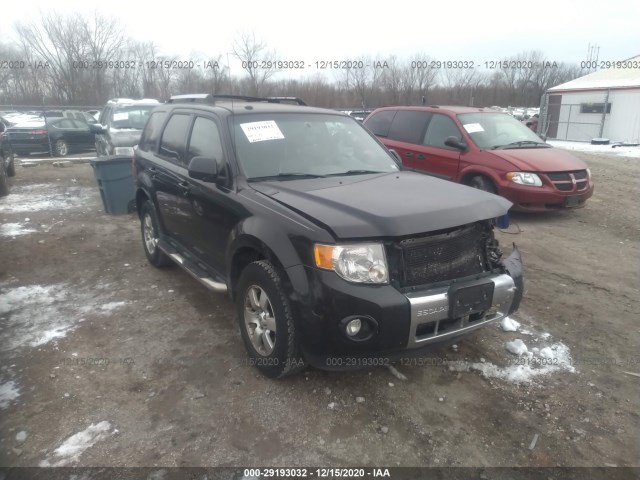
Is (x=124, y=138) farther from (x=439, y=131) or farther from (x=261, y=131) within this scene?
(x=261, y=131)

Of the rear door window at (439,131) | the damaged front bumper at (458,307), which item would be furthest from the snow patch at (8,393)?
the rear door window at (439,131)

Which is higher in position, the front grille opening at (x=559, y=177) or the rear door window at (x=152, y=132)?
the rear door window at (x=152, y=132)

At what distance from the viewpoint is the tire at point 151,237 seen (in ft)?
16.8

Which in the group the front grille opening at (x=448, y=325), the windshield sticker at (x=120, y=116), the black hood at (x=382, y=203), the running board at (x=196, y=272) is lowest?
the running board at (x=196, y=272)

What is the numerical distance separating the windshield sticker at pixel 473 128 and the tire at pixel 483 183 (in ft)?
2.82

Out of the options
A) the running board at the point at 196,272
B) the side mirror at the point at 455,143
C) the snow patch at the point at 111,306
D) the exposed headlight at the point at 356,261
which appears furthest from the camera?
the side mirror at the point at 455,143

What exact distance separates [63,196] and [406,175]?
8685 mm

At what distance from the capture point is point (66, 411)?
2.88 metres

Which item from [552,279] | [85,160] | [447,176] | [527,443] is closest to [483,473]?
[527,443]

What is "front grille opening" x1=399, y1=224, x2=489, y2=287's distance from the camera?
2744 millimetres

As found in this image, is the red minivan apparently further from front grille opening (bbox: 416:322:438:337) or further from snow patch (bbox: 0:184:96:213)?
snow patch (bbox: 0:184:96:213)

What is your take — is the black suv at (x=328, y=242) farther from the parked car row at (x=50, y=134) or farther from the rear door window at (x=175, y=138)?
the parked car row at (x=50, y=134)

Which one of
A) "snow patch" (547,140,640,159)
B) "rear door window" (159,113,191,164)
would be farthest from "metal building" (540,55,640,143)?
"rear door window" (159,113,191,164)

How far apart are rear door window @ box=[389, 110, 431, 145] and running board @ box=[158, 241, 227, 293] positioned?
5.17 meters
